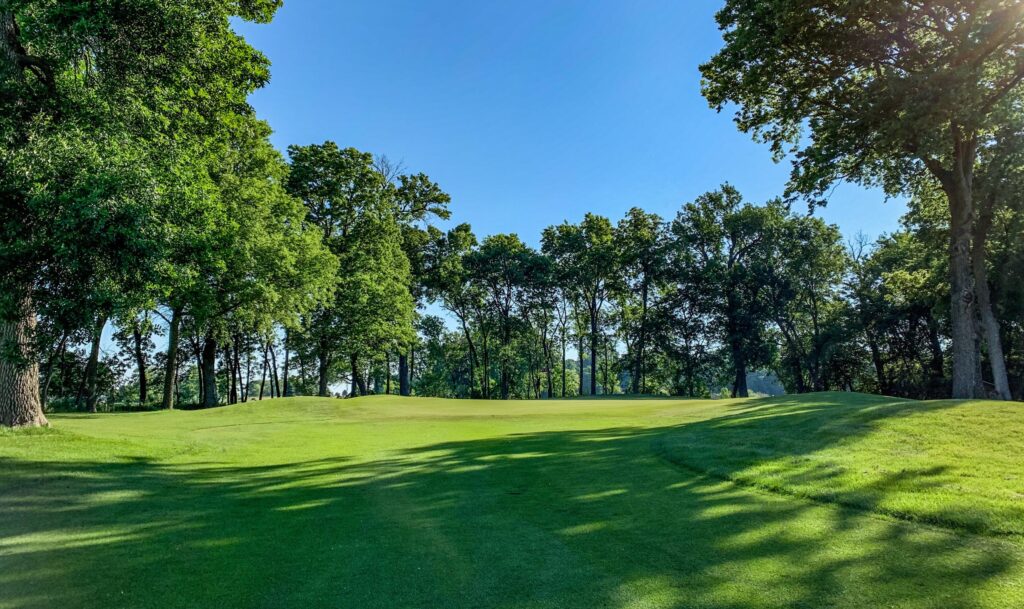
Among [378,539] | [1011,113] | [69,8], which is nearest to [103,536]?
[378,539]

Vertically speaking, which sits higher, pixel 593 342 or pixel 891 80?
pixel 891 80

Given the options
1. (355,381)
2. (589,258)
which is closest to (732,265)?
(589,258)

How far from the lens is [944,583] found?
12.9 ft

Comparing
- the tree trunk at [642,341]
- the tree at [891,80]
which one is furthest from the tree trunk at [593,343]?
the tree at [891,80]

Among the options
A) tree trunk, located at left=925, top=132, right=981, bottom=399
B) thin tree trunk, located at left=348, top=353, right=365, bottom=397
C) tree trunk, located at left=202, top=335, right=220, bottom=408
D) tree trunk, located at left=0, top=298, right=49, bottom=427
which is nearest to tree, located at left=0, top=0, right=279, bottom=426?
tree trunk, located at left=0, top=298, right=49, bottom=427

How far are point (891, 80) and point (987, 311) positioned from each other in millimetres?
11480

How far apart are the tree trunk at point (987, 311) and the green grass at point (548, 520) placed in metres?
9.73

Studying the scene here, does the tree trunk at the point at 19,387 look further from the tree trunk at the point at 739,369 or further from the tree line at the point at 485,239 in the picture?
the tree trunk at the point at 739,369

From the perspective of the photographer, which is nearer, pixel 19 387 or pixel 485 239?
pixel 19 387

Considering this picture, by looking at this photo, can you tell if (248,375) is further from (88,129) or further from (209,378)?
(88,129)

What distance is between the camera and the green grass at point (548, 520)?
4.02 m

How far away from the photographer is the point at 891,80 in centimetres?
1470

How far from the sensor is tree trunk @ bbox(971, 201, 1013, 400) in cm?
1827

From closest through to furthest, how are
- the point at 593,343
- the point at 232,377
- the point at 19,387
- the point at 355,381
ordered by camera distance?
1. the point at 19,387
2. the point at 232,377
3. the point at 355,381
4. the point at 593,343
